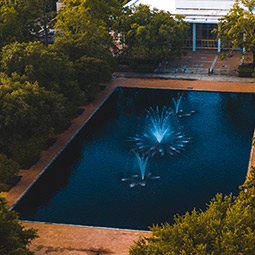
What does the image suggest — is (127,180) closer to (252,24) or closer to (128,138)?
(128,138)

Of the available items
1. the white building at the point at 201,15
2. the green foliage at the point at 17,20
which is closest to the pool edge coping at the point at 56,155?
the green foliage at the point at 17,20

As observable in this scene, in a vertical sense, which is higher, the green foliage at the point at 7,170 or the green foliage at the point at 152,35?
the green foliage at the point at 152,35

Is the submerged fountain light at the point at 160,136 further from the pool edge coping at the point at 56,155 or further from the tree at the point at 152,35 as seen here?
the tree at the point at 152,35

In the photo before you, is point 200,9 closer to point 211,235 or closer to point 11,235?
point 211,235

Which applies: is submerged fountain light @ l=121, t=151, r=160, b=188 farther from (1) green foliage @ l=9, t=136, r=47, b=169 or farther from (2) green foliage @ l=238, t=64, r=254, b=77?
(2) green foliage @ l=238, t=64, r=254, b=77

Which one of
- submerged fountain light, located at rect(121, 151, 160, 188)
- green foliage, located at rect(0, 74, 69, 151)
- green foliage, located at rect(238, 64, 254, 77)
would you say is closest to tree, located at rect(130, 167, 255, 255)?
submerged fountain light, located at rect(121, 151, 160, 188)

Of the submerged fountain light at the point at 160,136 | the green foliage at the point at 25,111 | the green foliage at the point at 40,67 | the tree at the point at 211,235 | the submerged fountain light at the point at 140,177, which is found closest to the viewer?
the tree at the point at 211,235

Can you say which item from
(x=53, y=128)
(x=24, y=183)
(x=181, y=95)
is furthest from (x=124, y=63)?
(x=24, y=183)
